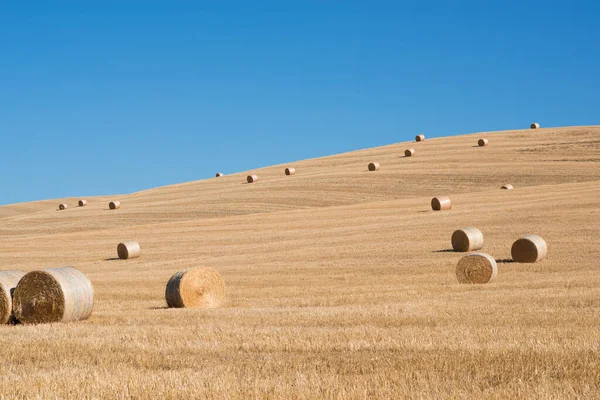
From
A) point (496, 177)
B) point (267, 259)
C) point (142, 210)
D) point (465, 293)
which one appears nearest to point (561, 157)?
point (496, 177)

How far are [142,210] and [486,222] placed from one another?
27530 millimetres

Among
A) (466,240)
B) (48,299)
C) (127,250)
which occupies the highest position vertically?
(127,250)

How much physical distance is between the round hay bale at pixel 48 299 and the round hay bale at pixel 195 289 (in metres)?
2.85

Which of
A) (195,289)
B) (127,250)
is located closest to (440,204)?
(127,250)

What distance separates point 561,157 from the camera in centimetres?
5672

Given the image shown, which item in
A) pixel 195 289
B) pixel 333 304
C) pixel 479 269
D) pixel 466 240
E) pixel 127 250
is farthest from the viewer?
pixel 127 250

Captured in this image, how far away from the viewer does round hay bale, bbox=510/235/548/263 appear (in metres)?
22.8

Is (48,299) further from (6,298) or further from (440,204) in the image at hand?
(440,204)

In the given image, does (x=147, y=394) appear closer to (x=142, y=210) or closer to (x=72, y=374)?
(x=72, y=374)

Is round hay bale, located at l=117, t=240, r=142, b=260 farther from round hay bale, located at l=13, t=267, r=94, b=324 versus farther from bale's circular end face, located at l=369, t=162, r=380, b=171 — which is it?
bale's circular end face, located at l=369, t=162, r=380, b=171

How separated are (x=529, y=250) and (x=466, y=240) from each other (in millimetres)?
3061

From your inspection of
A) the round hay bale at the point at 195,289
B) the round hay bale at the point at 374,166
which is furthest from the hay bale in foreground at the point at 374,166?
the round hay bale at the point at 195,289

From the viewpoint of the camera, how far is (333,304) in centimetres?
1546

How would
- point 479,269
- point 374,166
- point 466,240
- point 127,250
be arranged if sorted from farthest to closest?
1. point 374,166
2. point 127,250
3. point 466,240
4. point 479,269
